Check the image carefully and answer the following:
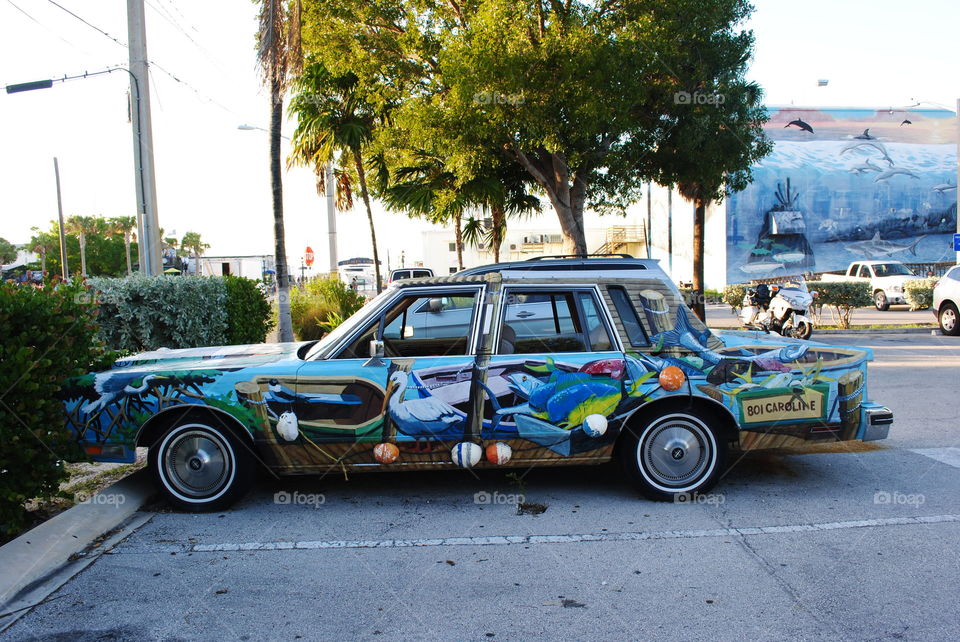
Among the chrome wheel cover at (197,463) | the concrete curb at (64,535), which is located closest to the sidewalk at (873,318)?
the chrome wheel cover at (197,463)

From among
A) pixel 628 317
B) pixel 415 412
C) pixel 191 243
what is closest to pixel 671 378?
pixel 628 317

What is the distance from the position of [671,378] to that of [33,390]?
4.02 metres

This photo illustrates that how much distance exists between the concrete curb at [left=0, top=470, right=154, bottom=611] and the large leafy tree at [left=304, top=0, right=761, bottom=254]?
28.4ft

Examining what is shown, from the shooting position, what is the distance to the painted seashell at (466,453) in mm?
4805

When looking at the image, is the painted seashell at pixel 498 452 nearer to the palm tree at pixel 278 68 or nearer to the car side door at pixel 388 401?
the car side door at pixel 388 401

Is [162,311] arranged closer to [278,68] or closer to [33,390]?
[278,68]

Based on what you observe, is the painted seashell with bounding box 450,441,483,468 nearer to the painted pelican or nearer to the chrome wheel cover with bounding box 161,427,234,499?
the painted pelican

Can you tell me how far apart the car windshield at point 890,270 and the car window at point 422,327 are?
27129 mm

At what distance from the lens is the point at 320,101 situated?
54.5 ft

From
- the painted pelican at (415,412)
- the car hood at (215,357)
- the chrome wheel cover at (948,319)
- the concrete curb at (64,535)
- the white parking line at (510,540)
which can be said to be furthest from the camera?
the chrome wheel cover at (948,319)

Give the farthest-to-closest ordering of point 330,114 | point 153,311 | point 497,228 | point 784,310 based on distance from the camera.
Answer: point 497,228 < point 330,114 < point 784,310 < point 153,311

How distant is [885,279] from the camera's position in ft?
86.9

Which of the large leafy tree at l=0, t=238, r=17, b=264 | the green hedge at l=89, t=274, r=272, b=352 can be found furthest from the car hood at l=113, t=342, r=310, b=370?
the large leafy tree at l=0, t=238, r=17, b=264

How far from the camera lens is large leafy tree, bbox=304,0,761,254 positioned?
11953mm
